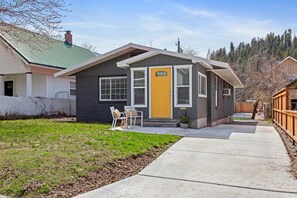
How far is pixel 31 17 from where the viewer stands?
30.3ft

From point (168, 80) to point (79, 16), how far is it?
14.3 ft

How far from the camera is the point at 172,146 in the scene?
25.5ft

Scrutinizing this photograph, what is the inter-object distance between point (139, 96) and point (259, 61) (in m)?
21.0

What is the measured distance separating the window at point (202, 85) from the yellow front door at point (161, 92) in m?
1.29

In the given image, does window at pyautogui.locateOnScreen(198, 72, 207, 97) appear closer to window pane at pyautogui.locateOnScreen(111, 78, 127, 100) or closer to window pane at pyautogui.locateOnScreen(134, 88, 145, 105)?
window pane at pyautogui.locateOnScreen(134, 88, 145, 105)

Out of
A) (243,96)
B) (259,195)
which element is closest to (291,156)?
(259,195)

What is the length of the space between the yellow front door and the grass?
3584 millimetres

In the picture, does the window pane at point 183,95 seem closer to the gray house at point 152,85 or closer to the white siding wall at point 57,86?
the gray house at point 152,85

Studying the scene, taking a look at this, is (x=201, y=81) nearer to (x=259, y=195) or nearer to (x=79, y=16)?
(x=79, y=16)

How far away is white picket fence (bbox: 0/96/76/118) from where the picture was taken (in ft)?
52.1

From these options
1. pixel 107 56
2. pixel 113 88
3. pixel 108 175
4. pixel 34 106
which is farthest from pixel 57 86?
pixel 108 175

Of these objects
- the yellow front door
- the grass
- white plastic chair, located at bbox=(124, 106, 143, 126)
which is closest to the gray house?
the yellow front door

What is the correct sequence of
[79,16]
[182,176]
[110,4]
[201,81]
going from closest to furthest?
[182,176], [110,4], [79,16], [201,81]

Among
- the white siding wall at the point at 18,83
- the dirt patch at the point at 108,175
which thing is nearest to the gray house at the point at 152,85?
the dirt patch at the point at 108,175
